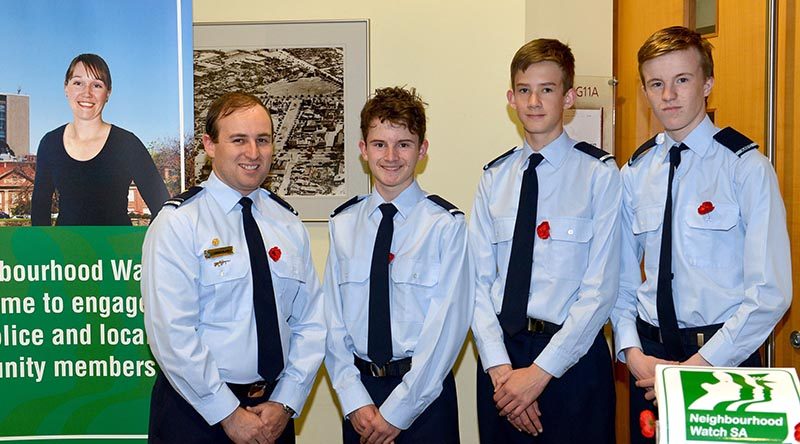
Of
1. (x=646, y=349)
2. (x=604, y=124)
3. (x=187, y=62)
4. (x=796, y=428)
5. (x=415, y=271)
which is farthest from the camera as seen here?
(x=604, y=124)

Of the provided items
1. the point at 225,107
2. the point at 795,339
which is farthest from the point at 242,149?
the point at 795,339

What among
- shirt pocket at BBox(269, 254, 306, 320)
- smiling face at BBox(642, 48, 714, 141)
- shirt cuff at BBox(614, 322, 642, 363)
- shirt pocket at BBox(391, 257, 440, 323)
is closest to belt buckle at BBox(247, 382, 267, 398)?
shirt pocket at BBox(269, 254, 306, 320)

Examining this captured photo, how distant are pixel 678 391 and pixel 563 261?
130 cm

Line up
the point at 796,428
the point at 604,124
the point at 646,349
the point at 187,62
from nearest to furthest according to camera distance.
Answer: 1. the point at 796,428
2. the point at 646,349
3. the point at 187,62
4. the point at 604,124

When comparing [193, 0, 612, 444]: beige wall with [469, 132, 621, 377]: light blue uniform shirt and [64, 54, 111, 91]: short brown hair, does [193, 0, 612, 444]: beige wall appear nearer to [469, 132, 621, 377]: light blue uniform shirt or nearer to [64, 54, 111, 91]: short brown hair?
[64, 54, 111, 91]: short brown hair

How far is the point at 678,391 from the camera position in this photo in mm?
1156

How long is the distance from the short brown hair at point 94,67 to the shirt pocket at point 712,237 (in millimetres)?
1968

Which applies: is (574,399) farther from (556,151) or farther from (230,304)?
(230,304)

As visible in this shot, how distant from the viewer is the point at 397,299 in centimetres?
251

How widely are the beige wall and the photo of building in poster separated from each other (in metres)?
0.16

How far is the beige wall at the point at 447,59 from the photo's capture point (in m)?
3.54

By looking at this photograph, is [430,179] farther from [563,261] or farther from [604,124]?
[563,261]

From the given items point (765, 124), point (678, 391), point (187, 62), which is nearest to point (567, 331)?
point (765, 124)

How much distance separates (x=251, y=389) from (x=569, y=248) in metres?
1.04
